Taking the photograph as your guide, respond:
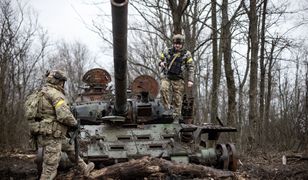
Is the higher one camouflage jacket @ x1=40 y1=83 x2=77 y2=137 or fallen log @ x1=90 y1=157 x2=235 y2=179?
camouflage jacket @ x1=40 y1=83 x2=77 y2=137

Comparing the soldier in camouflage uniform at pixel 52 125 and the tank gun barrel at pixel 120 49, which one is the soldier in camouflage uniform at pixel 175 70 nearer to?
the tank gun barrel at pixel 120 49

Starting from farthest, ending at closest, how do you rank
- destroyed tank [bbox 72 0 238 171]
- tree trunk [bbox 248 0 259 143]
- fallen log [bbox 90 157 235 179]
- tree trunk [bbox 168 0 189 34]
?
tree trunk [bbox 248 0 259 143] < tree trunk [bbox 168 0 189 34] < destroyed tank [bbox 72 0 238 171] < fallen log [bbox 90 157 235 179]

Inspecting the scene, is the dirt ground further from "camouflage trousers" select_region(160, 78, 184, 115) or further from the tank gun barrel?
"camouflage trousers" select_region(160, 78, 184, 115)

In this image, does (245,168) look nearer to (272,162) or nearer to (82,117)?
(272,162)

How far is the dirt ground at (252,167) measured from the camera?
10.6 meters

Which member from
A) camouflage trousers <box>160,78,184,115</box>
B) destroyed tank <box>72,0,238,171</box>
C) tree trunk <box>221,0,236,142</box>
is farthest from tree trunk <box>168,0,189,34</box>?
destroyed tank <box>72,0,238,171</box>

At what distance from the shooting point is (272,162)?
13.8 meters

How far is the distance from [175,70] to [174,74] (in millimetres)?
136

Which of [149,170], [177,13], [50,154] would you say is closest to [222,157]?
[149,170]

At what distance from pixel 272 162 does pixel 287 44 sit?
623 centimetres

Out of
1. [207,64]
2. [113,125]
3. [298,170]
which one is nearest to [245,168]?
[298,170]

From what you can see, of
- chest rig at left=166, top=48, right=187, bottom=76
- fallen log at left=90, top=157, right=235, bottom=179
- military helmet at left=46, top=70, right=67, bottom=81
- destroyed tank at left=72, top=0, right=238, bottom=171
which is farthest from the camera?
chest rig at left=166, top=48, right=187, bottom=76

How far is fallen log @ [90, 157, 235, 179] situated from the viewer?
8.35 meters

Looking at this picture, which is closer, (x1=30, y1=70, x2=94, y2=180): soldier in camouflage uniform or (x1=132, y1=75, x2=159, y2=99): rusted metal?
(x1=30, y1=70, x2=94, y2=180): soldier in camouflage uniform
